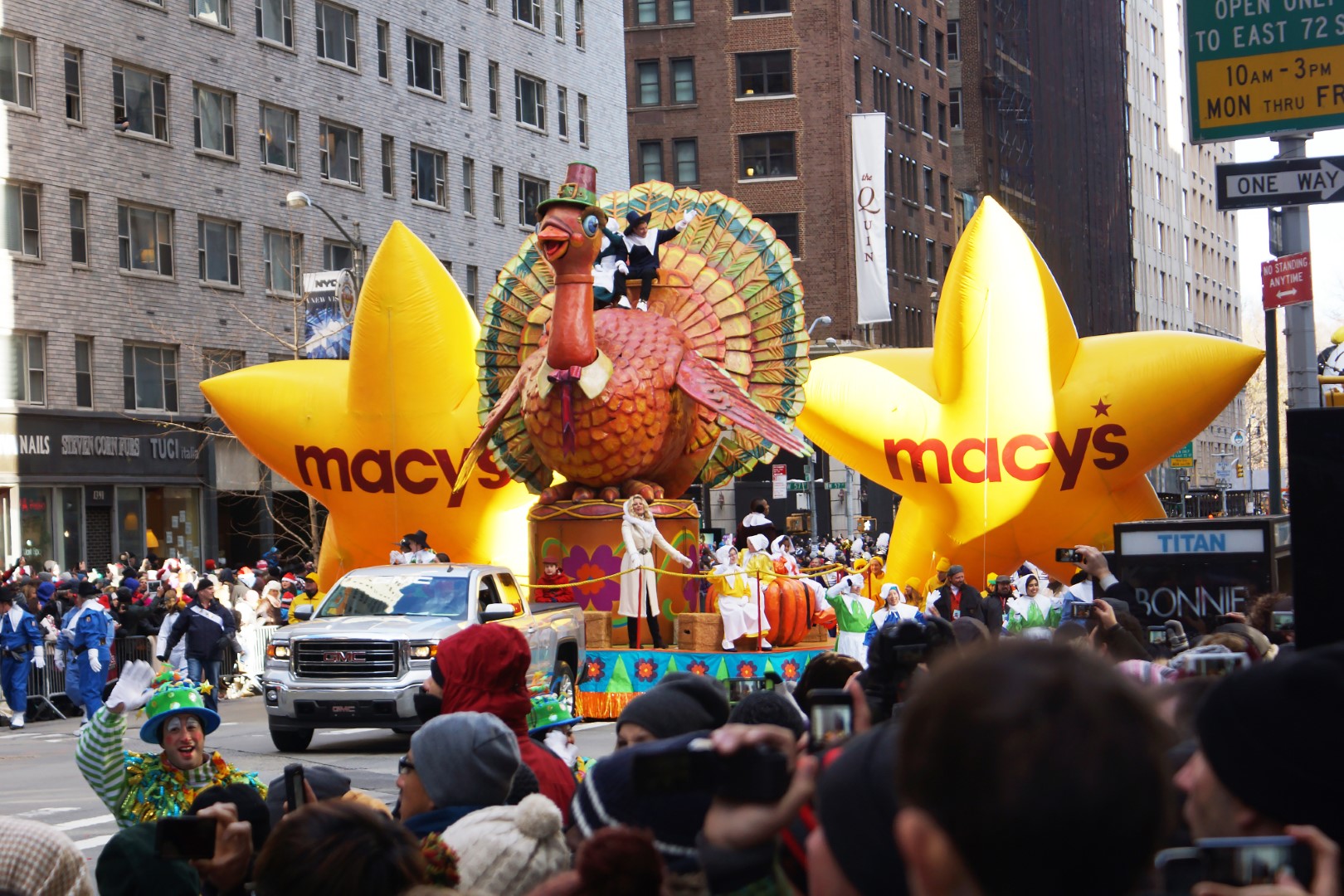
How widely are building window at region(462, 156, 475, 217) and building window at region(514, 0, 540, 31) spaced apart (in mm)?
5199

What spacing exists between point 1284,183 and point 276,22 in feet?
124

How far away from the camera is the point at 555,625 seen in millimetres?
→ 17516

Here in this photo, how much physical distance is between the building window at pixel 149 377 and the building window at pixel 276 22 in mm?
8461

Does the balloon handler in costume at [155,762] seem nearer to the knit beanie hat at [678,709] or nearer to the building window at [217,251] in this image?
the knit beanie hat at [678,709]

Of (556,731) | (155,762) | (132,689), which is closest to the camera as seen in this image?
(556,731)

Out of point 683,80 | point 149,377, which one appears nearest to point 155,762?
point 149,377

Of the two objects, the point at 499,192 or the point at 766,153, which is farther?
the point at 766,153

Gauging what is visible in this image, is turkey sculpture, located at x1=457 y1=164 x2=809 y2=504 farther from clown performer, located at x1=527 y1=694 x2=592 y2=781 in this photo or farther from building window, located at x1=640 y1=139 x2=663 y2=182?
building window, located at x1=640 y1=139 x2=663 y2=182

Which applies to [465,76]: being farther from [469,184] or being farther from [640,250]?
[640,250]

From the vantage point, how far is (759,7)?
67.1m

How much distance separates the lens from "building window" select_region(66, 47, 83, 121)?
3684 centimetres

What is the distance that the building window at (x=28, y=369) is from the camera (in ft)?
116

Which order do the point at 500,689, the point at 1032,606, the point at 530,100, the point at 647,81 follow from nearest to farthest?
the point at 500,689
the point at 1032,606
the point at 530,100
the point at 647,81

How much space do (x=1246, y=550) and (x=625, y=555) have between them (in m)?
10.2
